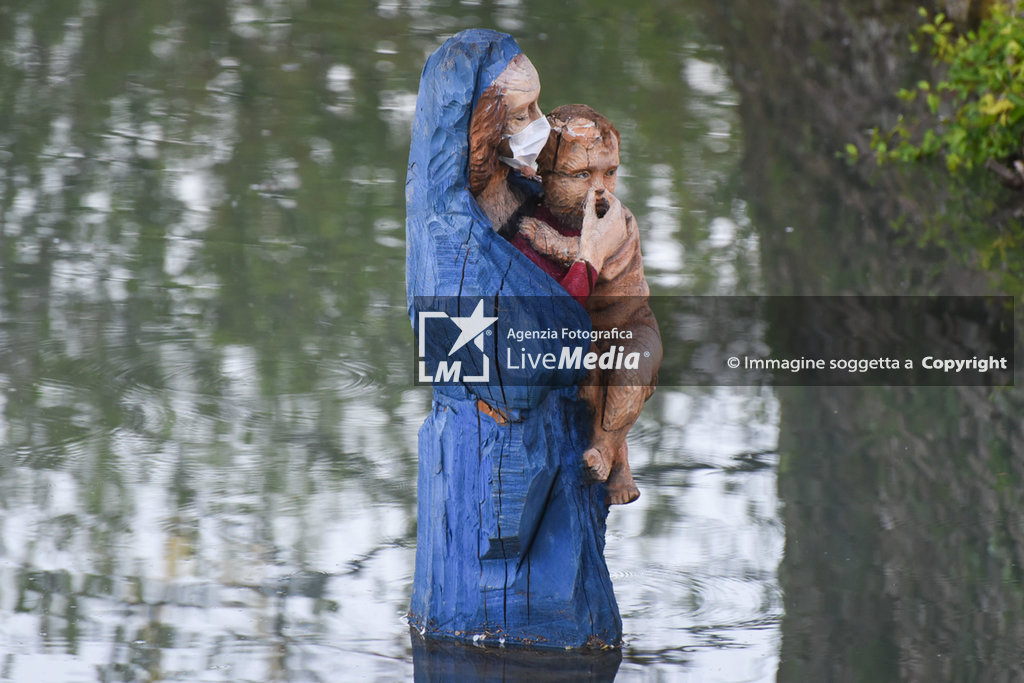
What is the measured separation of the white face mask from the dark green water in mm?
1506

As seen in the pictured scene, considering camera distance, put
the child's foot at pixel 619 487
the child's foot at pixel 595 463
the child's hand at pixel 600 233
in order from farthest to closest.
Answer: the child's foot at pixel 619 487 → the child's foot at pixel 595 463 → the child's hand at pixel 600 233

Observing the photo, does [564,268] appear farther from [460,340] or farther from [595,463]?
[595,463]

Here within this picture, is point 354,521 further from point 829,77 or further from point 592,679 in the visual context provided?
point 829,77

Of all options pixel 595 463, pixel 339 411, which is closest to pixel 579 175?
pixel 595 463

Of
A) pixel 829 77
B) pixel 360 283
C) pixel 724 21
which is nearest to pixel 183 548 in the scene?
pixel 360 283

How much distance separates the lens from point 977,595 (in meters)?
4.66

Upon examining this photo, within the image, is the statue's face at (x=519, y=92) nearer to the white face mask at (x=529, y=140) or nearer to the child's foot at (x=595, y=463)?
the white face mask at (x=529, y=140)

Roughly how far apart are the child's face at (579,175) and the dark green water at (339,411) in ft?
4.40

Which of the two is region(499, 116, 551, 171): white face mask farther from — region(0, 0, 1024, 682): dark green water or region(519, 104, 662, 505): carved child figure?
region(0, 0, 1024, 682): dark green water

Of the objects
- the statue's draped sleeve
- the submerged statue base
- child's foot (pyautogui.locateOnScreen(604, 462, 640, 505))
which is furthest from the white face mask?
child's foot (pyautogui.locateOnScreen(604, 462, 640, 505))

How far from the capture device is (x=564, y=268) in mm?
3775

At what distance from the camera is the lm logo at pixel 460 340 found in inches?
143

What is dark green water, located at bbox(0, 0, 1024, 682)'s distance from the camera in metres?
4.38

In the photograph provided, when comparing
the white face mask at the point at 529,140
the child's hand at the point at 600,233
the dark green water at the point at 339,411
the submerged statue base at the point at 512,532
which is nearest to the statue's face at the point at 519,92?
the white face mask at the point at 529,140
